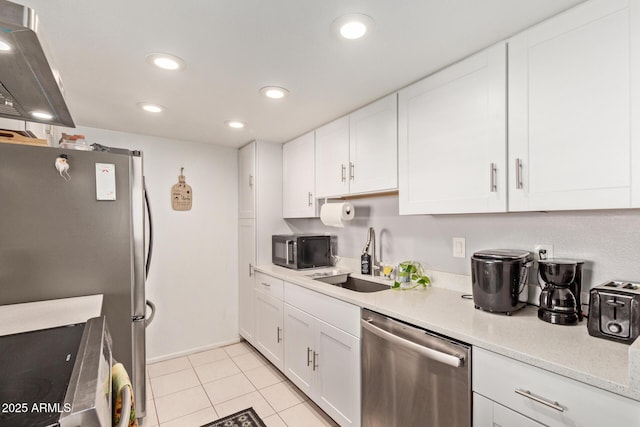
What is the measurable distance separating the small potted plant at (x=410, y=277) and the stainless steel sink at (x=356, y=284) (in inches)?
7.1

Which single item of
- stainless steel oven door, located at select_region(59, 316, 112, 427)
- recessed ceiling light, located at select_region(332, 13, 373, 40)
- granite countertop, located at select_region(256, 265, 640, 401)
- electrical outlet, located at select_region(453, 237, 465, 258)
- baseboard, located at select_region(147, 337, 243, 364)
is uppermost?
recessed ceiling light, located at select_region(332, 13, 373, 40)

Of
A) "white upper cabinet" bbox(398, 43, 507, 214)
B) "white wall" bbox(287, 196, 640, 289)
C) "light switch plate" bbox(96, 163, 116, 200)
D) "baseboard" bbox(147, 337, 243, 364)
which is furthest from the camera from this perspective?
"baseboard" bbox(147, 337, 243, 364)

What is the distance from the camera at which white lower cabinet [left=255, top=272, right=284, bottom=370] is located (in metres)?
2.56

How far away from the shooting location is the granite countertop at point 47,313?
1.08 meters

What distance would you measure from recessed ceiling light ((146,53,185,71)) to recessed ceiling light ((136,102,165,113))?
63 centimetres

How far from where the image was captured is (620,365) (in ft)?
3.01

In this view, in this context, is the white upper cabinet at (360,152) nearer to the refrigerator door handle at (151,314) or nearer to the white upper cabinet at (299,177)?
the white upper cabinet at (299,177)

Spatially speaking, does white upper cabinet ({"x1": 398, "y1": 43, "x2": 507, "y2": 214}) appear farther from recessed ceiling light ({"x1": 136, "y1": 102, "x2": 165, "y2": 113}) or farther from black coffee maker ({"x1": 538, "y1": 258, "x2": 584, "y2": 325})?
recessed ceiling light ({"x1": 136, "y1": 102, "x2": 165, "y2": 113})

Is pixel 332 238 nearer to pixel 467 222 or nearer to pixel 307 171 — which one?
pixel 307 171

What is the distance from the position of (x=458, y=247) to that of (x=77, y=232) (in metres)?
2.11

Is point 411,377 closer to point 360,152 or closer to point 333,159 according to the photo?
point 360,152

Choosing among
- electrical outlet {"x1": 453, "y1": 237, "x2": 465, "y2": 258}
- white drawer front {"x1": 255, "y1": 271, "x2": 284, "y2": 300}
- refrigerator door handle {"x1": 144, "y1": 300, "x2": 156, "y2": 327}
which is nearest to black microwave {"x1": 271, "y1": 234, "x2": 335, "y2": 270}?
white drawer front {"x1": 255, "y1": 271, "x2": 284, "y2": 300}

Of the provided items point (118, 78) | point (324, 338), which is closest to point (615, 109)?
point (324, 338)

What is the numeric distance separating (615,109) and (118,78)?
2322 millimetres
